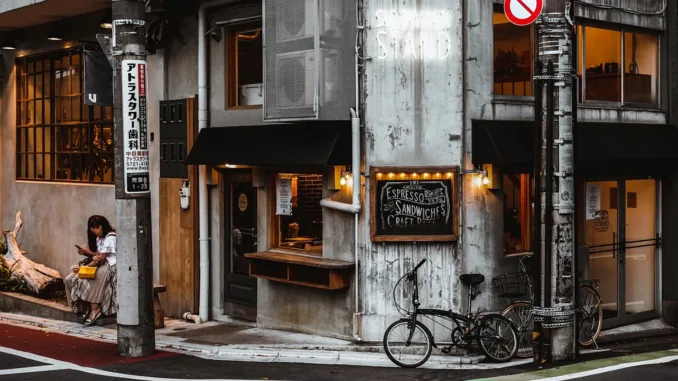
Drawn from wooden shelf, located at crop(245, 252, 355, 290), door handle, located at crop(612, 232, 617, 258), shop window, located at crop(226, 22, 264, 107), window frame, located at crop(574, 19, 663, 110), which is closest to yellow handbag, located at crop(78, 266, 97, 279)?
wooden shelf, located at crop(245, 252, 355, 290)

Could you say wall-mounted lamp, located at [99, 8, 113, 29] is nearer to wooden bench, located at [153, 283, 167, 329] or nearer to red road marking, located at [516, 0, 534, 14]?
wooden bench, located at [153, 283, 167, 329]

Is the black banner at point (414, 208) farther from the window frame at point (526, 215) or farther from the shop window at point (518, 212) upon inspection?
the window frame at point (526, 215)

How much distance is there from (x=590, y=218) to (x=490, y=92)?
3350mm

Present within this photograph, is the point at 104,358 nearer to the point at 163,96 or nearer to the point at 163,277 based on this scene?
the point at 163,277

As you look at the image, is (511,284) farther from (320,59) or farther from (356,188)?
(320,59)

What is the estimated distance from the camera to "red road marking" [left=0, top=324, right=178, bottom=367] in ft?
42.0

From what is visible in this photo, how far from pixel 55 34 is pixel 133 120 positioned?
7.90 metres

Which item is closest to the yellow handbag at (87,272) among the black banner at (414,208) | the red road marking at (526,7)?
the black banner at (414,208)

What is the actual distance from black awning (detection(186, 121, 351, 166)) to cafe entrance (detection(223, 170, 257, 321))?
80cm

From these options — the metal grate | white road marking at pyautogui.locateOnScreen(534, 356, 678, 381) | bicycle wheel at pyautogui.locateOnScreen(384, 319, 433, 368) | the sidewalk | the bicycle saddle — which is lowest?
the sidewalk

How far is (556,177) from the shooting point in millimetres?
11953

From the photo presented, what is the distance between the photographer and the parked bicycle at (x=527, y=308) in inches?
508

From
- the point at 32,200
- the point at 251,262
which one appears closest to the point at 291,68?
the point at 251,262

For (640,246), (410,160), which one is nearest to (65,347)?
(410,160)
